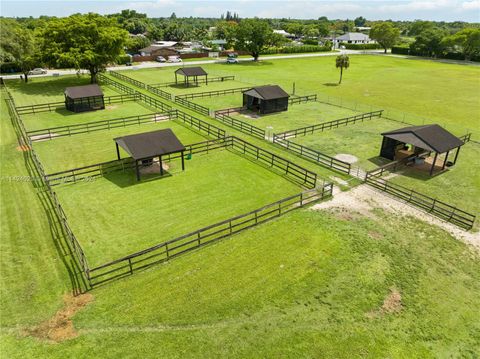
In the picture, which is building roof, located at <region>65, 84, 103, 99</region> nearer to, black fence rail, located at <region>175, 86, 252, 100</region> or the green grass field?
black fence rail, located at <region>175, 86, 252, 100</region>

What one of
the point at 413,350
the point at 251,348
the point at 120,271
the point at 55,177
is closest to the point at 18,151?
the point at 55,177

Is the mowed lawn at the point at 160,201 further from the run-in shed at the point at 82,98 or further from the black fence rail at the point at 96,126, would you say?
the run-in shed at the point at 82,98

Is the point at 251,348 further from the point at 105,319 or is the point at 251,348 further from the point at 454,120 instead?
the point at 454,120

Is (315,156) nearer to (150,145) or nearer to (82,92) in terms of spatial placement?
(150,145)

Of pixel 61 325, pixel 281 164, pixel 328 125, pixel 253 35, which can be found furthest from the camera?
pixel 253 35

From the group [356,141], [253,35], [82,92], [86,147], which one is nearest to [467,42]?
[253,35]

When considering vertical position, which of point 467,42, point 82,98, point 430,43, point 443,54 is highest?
point 467,42
